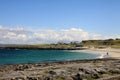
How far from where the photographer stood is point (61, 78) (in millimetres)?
25750

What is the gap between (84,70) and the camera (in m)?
28.8

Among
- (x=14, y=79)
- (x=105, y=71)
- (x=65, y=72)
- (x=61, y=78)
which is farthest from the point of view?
(x=105, y=71)

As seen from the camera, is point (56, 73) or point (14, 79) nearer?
point (14, 79)

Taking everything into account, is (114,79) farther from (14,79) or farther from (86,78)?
(14,79)

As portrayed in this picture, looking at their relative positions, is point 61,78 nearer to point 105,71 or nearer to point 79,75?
point 79,75

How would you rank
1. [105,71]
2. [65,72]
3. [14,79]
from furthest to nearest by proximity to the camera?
[105,71] → [65,72] → [14,79]

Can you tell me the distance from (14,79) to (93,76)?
27.0 feet

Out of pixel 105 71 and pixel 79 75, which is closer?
pixel 79 75

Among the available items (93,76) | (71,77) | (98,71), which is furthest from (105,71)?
(71,77)

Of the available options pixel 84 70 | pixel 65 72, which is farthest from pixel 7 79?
pixel 84 70

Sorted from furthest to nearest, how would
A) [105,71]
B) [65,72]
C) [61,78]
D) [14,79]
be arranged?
[105,71] < [65,72] < [61,78] < [14,79]

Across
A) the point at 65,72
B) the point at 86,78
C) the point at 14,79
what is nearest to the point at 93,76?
the point at 86,78

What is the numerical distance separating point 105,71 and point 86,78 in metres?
4.61

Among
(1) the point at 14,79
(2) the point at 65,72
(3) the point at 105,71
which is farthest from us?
(3) the point at 105,71
